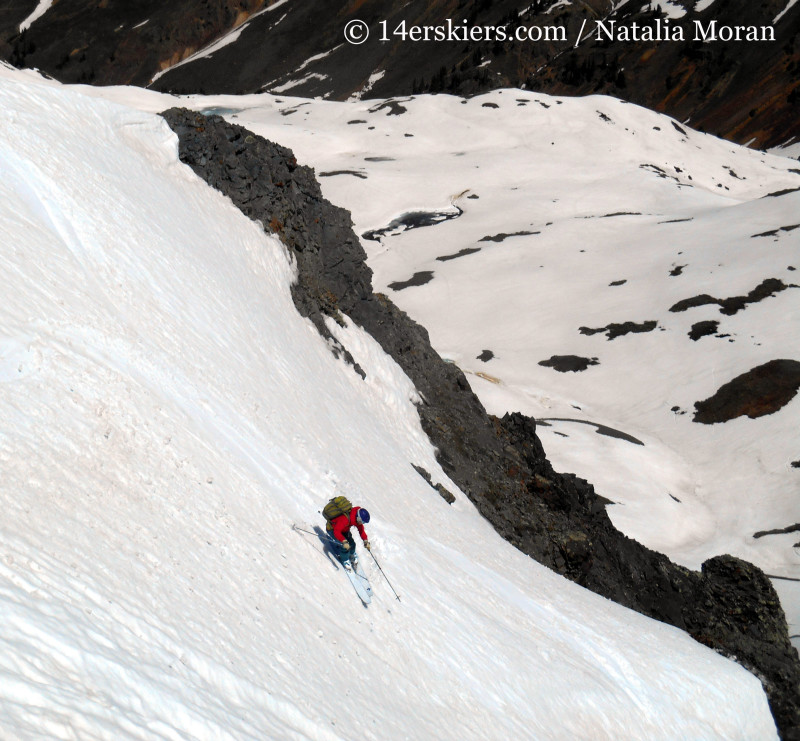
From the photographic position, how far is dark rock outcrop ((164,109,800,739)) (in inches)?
1018

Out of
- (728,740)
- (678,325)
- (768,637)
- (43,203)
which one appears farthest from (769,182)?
(43,203)

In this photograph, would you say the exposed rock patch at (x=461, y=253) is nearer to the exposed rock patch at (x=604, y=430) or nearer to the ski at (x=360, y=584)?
the exposed rock patch at (x=604, y=430)

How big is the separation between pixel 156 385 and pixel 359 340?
13.6 meters

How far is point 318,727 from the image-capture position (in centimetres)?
956

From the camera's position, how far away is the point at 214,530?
1187 cm

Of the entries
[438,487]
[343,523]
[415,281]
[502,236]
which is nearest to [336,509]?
[343,523]

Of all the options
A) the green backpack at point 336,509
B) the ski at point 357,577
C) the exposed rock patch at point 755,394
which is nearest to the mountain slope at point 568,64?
the exposed rock patch at point 755,394

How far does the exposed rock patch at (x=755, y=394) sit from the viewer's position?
176 feet

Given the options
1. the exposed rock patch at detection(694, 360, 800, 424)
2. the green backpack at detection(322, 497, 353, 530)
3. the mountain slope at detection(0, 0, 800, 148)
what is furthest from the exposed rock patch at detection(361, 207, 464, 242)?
the green backpack at detection(322, 497, 353, 530)

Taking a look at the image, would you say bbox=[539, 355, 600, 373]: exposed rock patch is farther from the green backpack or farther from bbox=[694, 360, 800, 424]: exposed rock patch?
the green backpack

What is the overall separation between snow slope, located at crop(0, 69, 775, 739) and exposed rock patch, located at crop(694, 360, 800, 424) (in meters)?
31.8

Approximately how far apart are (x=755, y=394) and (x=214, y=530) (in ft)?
166

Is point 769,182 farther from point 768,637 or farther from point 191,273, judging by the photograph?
point 191,273

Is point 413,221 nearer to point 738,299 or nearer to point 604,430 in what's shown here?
point 738,299
